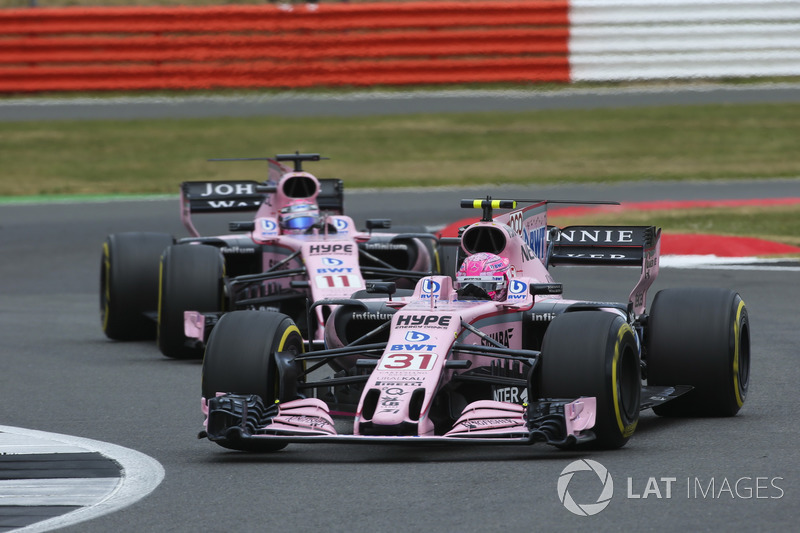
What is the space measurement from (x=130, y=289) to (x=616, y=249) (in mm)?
5128

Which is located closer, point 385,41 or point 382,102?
point 385,41

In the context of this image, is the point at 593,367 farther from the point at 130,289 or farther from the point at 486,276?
the point at 130,289

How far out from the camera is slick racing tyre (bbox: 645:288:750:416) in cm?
935

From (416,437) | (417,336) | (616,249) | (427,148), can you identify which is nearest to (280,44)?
(427,148)

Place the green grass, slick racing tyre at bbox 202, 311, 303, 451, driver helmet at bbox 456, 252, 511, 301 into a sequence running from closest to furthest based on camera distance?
slick racing tyre at bbox 202, 311, 303, 451, driver helmet at bbox 456, 252, 511, 301, the green grass

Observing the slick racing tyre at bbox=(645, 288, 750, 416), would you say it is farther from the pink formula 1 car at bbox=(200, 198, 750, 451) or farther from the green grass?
the green grass

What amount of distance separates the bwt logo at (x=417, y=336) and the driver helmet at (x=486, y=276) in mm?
871

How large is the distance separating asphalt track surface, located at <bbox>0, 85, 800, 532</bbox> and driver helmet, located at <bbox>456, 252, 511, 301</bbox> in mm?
1177

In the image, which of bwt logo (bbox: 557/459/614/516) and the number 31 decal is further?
the number 31 decal

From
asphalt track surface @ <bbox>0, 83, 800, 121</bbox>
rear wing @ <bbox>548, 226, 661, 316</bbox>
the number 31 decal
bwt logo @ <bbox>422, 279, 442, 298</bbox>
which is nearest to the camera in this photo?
the number 31 decal

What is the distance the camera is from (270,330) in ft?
28.3

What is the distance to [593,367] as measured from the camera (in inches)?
317

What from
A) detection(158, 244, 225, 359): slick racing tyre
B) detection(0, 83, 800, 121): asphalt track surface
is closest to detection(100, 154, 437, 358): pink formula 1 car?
detection(158, 244, 225, 359): slick racing tyre

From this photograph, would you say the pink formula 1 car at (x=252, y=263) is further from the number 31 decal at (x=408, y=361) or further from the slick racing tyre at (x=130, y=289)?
the number 31 decal at (x=408, y=361)
